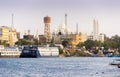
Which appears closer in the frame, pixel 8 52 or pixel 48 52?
pixel 8 52

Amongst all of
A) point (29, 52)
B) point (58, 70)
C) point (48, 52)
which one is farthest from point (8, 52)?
point (58, 70)

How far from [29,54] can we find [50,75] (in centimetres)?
10273

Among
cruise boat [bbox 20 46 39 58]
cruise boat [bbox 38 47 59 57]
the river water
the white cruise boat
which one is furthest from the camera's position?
cruise boat [bbox 38 47 59 57]

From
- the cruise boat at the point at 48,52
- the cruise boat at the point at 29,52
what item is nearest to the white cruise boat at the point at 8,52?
the cruise boat at the point at 29,52

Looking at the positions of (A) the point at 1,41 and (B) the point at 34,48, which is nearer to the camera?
(B) the point at 34,48

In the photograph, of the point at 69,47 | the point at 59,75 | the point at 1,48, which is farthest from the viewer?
the point at 69,47

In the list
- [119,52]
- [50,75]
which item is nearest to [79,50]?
[119,52]

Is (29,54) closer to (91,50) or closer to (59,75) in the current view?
(91,50)

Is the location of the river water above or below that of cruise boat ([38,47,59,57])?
below

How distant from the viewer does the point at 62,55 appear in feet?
579

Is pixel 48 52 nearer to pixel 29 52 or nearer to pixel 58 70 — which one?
pixel 29 52

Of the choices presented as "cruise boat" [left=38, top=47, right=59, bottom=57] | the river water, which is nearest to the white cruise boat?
"cruise boat" [left=38, top=47, right=59, bottom=57]

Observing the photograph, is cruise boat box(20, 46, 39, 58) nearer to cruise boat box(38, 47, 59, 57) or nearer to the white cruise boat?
the white cruise boat

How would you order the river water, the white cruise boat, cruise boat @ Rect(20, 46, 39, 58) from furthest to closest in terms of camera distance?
cruise boat @ Rect(20, 46, 39, 58) < the white cruise boat < the river water
